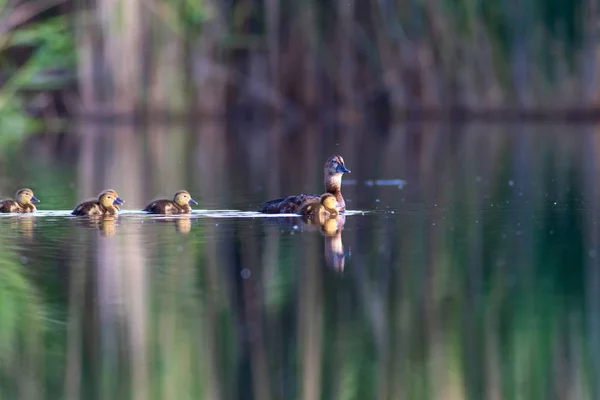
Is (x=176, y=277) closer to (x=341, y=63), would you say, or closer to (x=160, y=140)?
(x=160, y=140)

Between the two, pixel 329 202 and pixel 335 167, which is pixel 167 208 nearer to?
pixel 329 202

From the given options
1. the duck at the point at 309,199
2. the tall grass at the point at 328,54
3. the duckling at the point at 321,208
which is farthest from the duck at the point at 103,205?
the tall grass at the point at 328,54

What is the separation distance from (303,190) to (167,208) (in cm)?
310

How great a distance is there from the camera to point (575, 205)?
11.3 meters

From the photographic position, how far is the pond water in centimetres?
511

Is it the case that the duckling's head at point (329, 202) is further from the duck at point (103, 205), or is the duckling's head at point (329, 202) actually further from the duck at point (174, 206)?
the duck at point (103, 205)

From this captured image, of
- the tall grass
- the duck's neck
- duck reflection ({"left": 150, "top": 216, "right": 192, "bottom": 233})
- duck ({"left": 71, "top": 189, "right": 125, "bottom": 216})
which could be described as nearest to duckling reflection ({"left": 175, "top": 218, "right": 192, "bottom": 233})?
duck reflection ({"left": 150, "top": 216, "right": 192, "bottom": 233})

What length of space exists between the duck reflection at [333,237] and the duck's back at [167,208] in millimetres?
897

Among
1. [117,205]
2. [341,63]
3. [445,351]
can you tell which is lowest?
[445,351]

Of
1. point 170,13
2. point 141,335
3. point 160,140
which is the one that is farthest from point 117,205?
point 170,13

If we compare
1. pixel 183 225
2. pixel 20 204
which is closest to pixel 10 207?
pixel 20 204

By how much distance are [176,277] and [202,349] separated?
1792 mm

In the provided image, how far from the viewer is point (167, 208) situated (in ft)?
34.4

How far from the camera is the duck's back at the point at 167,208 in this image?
10.5 meters
